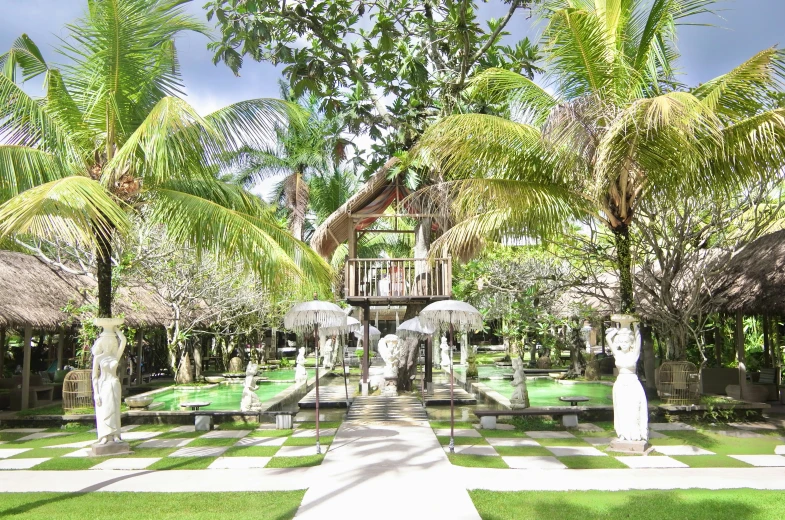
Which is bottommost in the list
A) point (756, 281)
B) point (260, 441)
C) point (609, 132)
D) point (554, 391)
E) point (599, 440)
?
point (554, 391)

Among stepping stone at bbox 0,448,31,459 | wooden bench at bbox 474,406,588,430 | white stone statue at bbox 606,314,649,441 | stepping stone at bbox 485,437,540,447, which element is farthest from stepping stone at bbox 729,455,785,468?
stepping stone at bbox 0,448,31,459

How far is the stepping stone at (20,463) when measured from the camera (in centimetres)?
789

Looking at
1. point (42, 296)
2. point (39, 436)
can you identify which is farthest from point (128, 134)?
point (42, 296)

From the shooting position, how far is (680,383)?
1164cm

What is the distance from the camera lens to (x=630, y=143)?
816 cm

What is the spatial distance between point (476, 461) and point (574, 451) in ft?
5.32

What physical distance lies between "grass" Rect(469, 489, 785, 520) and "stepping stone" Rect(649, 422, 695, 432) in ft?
13.9

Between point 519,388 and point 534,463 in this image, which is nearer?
point 534,463

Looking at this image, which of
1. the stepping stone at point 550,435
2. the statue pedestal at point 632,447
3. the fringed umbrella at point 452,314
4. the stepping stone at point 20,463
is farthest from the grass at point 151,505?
the stepping stone at point 550,435

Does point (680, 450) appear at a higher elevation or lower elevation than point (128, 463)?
lower

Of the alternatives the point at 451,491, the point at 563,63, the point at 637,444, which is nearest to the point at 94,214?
the point at 451,491

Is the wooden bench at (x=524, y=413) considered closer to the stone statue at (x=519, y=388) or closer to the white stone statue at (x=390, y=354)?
the stone statue at (x=519, y=388)

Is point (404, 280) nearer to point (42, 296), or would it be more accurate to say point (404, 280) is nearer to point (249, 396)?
point (249, 396)

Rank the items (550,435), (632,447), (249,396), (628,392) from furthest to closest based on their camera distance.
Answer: (249,396), (550,435), (628,392), (632,447)
